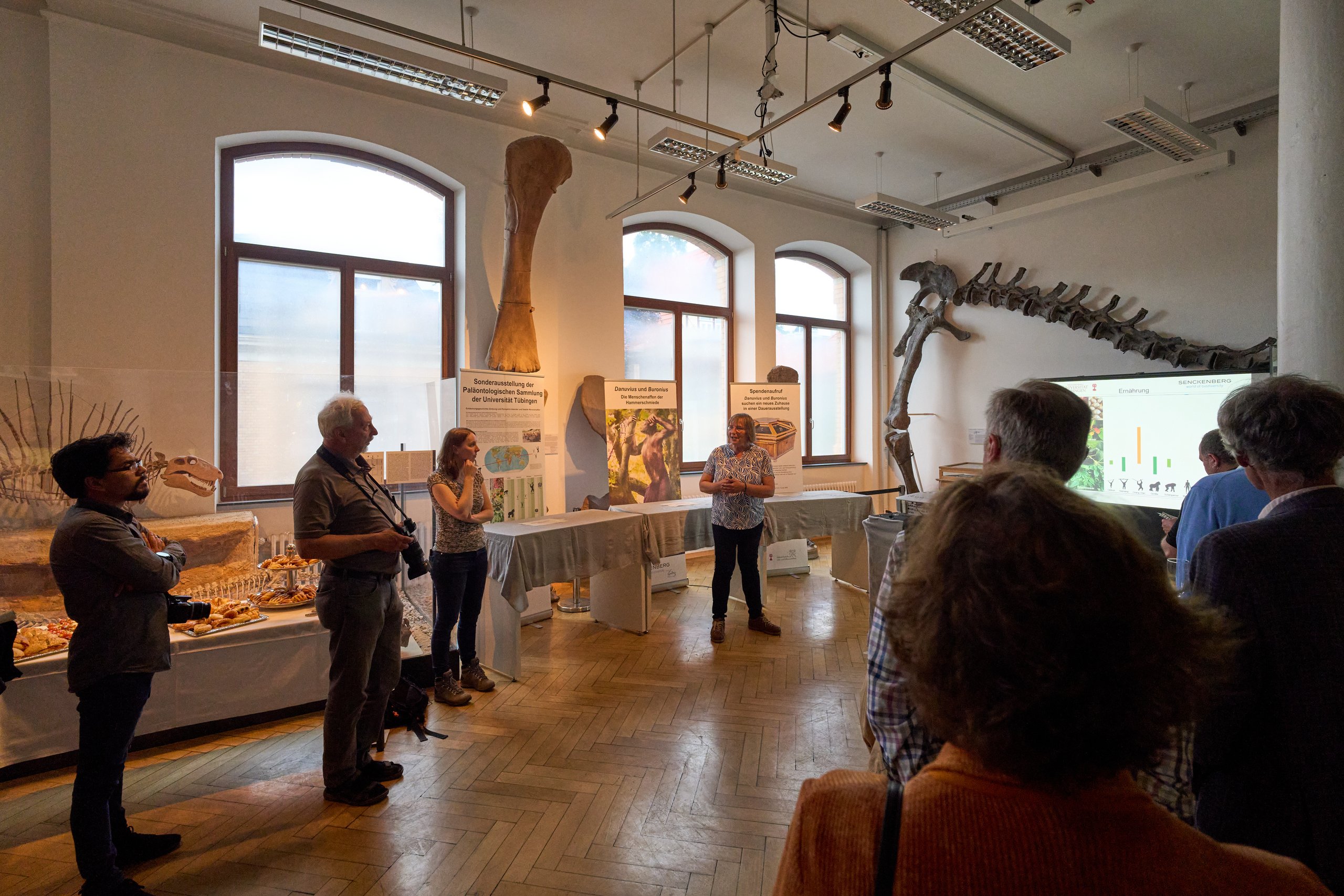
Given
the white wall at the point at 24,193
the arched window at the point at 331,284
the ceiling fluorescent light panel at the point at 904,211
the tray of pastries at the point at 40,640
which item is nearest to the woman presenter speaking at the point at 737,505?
the arched window at the point at 331,284

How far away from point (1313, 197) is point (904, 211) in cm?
425

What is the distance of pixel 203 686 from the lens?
2.89 m

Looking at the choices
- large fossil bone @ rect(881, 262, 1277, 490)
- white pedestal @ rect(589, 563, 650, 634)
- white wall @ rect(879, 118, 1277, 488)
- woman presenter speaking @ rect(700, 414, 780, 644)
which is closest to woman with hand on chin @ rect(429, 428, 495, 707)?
white pedestal @ rect(589, 563, 650, 634)

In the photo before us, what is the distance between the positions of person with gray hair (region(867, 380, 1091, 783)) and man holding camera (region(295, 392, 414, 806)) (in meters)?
1.83

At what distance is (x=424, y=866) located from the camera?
208 cm

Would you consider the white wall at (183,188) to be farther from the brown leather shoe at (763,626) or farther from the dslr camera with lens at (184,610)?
the brown leather shoe at (763,626)

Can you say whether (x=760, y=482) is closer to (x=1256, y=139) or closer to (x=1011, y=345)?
(x=1011, y=345)

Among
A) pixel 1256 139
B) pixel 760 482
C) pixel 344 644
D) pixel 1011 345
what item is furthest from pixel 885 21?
pixel 344 644

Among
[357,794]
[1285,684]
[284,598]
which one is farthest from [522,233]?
[1285,684]

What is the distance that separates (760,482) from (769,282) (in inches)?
145

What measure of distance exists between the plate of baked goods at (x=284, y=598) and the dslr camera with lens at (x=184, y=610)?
100 centimetres

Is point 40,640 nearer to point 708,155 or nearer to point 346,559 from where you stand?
point 346,559

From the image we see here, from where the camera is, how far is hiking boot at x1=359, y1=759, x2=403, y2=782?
2557mm

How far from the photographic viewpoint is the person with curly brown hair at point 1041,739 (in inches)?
21.2
